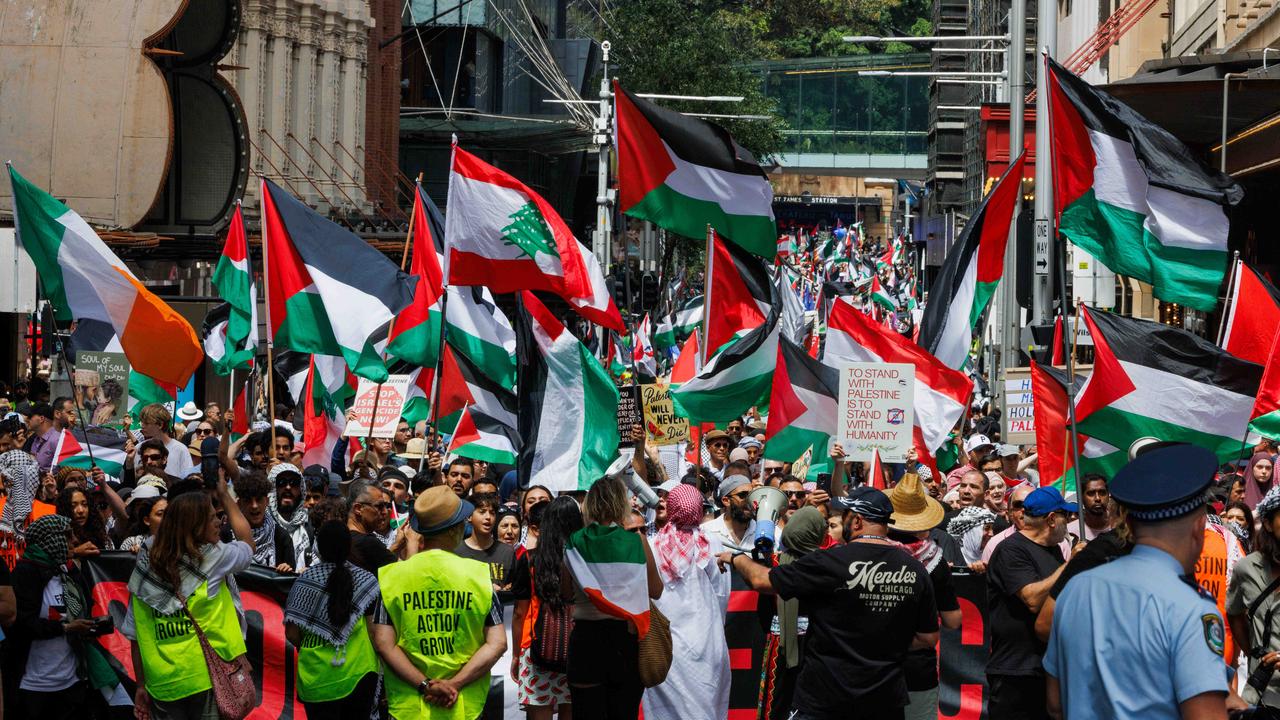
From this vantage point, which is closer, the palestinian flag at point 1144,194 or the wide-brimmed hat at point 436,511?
the wide-brimmed hat at point 436,511

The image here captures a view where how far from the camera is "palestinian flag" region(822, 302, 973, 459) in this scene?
13820mm

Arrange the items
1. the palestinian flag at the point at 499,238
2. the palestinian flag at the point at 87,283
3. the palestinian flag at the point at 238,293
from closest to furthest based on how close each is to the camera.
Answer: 1. the palestinian flag at the point at 87,283
2. the palestinian flag at the point at 499,238
3. the palestinian flag at the point at 238,293

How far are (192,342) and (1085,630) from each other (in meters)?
8.92

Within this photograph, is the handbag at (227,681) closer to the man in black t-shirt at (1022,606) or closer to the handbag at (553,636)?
the handbag at (553,636)

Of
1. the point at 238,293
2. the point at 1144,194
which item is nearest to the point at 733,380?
the point at 1144,194

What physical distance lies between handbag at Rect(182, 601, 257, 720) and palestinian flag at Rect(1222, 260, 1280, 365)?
8109mm

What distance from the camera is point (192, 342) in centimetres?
1258

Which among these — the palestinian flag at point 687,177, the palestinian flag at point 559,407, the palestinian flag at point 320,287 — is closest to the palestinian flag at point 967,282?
the palestinian flag at point 687,177

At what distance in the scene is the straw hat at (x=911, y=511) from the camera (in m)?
8.38

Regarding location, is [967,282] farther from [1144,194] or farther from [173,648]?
[173,648]

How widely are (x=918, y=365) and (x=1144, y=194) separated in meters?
3.69

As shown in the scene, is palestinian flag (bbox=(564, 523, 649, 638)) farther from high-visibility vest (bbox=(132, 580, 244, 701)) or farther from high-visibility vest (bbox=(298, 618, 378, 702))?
high-visibility vest (bbox=(132, 580, 244, 701))

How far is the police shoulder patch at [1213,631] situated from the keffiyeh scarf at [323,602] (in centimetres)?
381

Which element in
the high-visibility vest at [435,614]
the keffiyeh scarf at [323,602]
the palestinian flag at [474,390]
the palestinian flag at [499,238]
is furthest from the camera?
the palestinian flag at [474,390]
